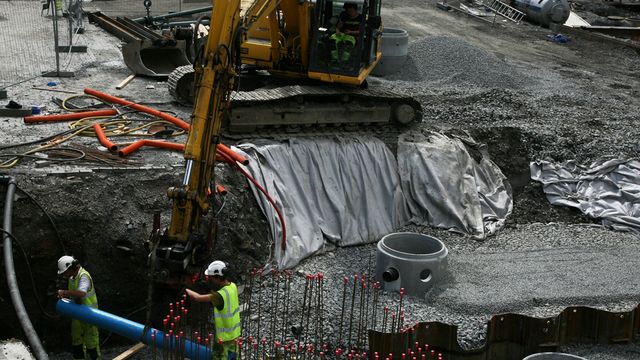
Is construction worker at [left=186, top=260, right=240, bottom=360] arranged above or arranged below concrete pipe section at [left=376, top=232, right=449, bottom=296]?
above

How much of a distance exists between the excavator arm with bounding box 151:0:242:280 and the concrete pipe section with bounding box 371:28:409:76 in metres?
10.2

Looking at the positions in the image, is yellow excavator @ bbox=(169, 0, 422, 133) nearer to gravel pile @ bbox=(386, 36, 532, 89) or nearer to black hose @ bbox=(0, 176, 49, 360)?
black hose @ bbox=(0, 176, 49, 360)

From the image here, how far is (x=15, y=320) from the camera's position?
11.0m

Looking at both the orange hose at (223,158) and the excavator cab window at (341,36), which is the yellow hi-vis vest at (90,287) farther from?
the excavator cab window at (341,36)

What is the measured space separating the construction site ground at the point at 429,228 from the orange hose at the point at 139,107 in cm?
44

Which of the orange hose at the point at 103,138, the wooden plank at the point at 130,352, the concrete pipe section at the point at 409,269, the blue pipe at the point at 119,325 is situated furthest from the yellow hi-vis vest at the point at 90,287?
the concrete pipe section at the point at 409,269

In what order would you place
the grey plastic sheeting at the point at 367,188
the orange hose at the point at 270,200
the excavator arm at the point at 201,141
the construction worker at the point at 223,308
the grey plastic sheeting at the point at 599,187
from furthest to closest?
the grey plastic sheeting at the point at 599,187
the grey plastic sheeting at the point at 367,188
the orange hose at the point at 270,200
the excavator arm at the point at 201,141
the construction worker at the point at 223,308

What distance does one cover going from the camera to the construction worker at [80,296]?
952 centimetres

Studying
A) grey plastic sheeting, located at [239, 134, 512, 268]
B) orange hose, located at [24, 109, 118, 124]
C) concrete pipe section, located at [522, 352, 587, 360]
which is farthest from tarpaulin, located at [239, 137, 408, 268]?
concrete pipe section, located at [522, 352, 587, 360]

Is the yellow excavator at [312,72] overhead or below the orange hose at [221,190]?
overhead

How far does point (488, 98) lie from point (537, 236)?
16.8 ft

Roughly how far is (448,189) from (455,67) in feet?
21.9

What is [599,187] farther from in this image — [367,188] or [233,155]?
[233,155]

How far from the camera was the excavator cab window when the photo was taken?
14.5 m
